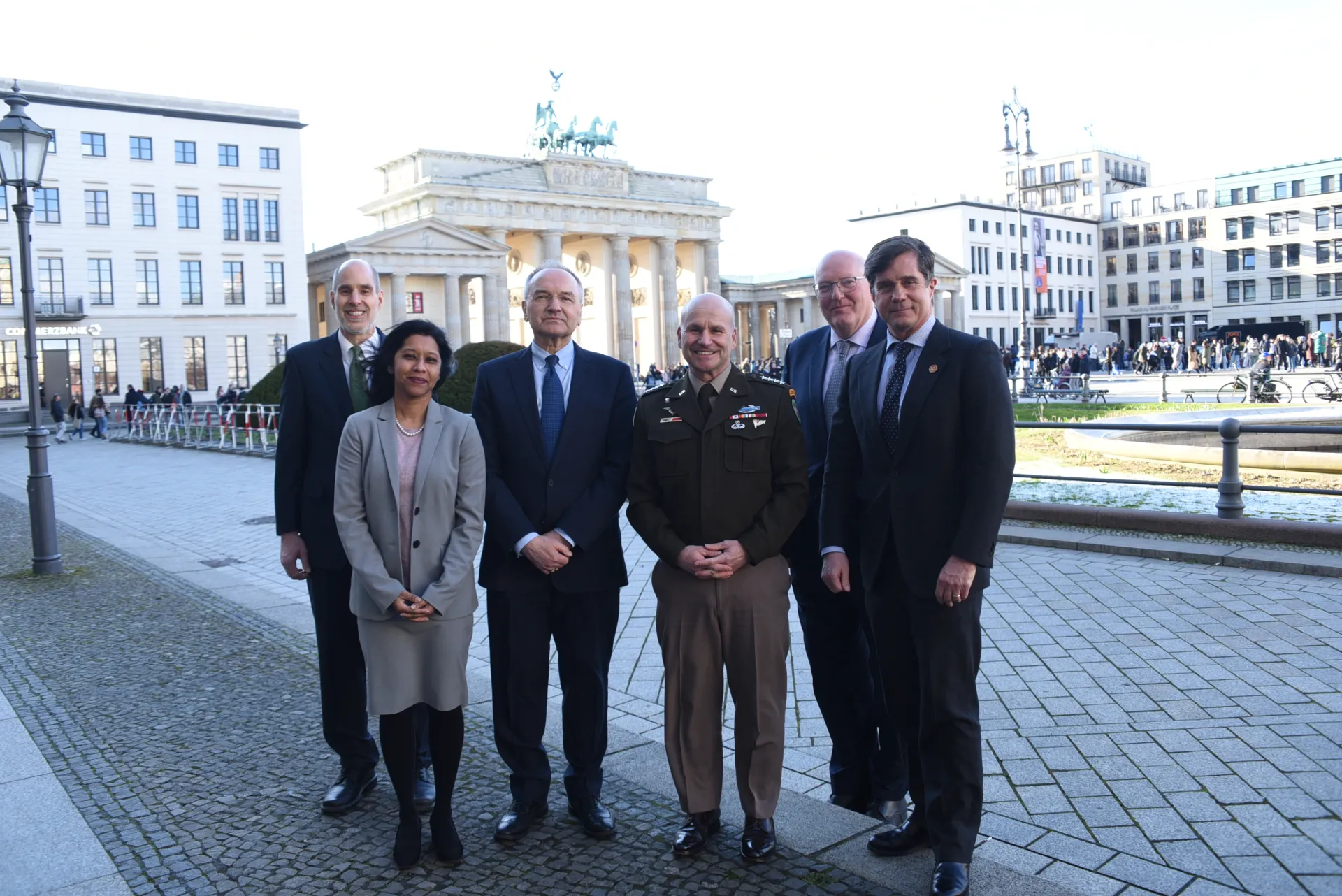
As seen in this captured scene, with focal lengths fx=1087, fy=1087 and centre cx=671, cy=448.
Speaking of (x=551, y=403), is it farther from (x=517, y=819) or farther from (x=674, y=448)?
(x=517, y=819)

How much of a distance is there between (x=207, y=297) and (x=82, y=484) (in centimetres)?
4355

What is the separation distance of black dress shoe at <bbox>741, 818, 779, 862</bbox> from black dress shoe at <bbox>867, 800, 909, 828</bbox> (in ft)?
1.85

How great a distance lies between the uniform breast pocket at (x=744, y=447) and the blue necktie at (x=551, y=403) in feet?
2.55

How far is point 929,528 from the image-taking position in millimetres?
3713

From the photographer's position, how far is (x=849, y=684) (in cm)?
443

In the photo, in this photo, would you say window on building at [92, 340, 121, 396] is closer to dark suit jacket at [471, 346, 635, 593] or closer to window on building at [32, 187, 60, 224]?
window on building at [32, 187, 60, 224]

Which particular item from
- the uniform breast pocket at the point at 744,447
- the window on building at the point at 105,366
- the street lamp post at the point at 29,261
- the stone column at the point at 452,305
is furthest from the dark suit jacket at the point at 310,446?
the stone column at the point at 452,305

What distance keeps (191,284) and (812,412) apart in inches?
2465

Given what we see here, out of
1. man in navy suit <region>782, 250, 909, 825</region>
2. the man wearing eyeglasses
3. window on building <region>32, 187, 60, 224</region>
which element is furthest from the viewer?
window on building <region>32, 187, 60, 224</region>

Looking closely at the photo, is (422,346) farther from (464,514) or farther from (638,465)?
(638,465)

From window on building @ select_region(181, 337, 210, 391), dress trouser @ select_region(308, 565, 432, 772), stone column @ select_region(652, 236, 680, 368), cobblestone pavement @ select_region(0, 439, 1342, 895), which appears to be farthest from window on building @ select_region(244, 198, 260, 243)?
dress trouser @ select_region(308, 565, 432, 772)

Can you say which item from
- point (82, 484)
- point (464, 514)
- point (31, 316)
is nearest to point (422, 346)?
point (464, 514)

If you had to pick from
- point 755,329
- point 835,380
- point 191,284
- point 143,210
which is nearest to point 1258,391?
point 835,380

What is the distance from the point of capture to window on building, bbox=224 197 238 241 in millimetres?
61250
